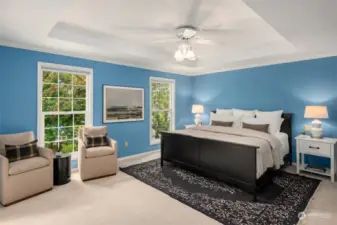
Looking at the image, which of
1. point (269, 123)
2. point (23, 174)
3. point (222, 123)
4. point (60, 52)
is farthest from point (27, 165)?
point (269, 123)

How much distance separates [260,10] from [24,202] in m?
3.65

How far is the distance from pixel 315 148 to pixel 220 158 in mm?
1808

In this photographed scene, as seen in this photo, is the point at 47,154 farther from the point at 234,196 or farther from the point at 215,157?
the point at 234,196

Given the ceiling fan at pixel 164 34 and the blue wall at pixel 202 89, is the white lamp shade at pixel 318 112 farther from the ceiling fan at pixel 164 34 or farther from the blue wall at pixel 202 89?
the ceiling fan at pixel 164 34

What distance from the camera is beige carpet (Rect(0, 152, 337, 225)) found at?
2.28 meters

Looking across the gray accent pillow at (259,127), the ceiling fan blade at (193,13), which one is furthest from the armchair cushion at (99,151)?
the gray accent pillow at (259,127)

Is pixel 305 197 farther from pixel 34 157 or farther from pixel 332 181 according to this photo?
pixel 34 157

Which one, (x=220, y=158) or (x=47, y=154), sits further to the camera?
(x=220, y=158)

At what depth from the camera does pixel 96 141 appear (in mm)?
3787

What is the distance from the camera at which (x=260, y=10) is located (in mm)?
1948

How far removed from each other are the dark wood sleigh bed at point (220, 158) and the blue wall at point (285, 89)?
1.19 feet

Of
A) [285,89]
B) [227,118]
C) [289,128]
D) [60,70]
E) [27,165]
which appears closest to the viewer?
[27,165]

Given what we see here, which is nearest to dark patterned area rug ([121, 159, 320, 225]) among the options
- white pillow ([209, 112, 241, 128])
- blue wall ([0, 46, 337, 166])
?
blue wall ([0, 46, 337, 166])

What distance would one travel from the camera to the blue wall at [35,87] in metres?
3.22
